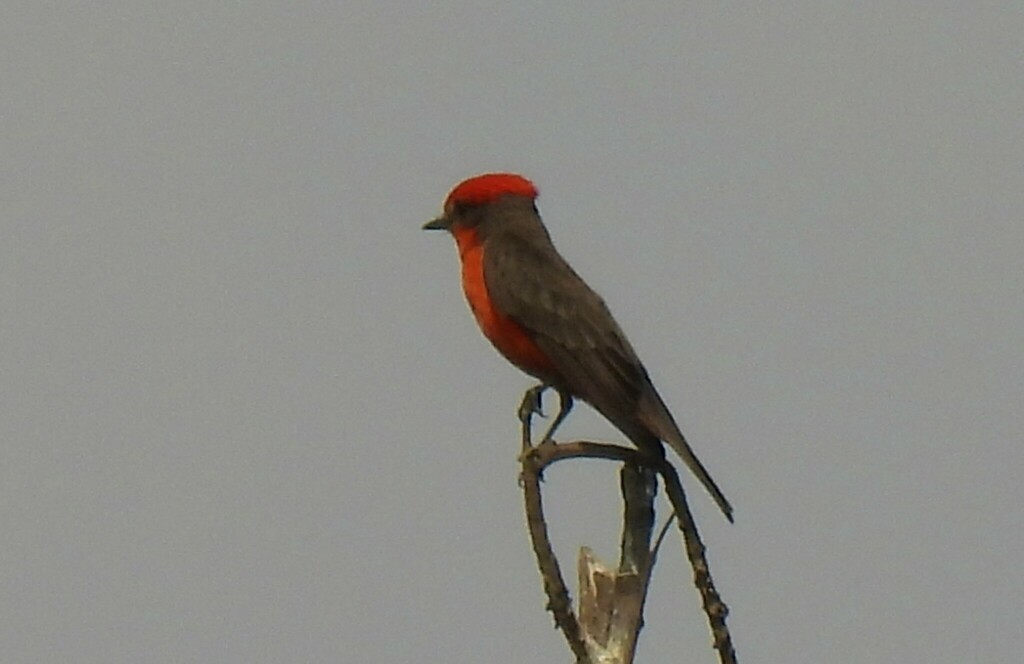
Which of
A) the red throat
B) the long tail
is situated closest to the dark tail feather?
the long tail

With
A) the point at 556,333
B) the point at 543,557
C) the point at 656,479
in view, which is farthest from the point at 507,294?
the point at 543,557

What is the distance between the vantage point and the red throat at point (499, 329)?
11312 mm

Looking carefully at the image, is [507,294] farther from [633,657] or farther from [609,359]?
[633,657]

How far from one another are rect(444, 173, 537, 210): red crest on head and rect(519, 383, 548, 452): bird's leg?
1.64 metres

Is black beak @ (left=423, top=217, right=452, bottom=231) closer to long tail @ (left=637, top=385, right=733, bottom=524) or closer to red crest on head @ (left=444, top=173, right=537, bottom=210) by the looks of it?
red crest on head @ (left=444, top=173, right=537, bottom=210)

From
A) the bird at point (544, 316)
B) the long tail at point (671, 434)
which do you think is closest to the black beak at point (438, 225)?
the bird at point (544, 316)

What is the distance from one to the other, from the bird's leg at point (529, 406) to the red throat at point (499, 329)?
165 millimetres

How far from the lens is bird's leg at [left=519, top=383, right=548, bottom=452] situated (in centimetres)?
1014

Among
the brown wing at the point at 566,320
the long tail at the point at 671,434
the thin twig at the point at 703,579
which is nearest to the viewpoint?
the thin twig at the point at 703,579

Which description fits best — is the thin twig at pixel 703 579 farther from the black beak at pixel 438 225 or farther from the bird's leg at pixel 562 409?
the black beak at pixel 438 225

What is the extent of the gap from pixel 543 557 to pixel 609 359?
229 cm

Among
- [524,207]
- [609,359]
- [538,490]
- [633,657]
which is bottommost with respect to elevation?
[633,657]

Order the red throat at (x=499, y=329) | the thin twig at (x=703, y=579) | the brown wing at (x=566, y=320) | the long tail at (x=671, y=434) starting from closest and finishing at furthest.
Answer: the thin twig at (x=703, y=579) < the long tail at (x=671, y=434) < the brown wing at (x=566, y=320) < the red throat at (x=499, y=329)

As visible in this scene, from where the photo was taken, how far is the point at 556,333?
11164mm
